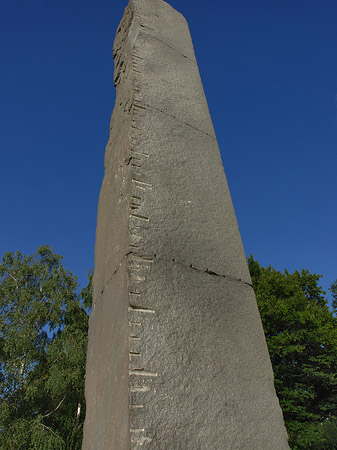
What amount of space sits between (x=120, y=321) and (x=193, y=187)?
1021mm

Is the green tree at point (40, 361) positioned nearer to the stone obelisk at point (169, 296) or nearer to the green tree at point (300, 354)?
the green tree at point (300, 354)

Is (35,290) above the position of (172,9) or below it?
above

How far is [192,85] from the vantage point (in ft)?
9.45

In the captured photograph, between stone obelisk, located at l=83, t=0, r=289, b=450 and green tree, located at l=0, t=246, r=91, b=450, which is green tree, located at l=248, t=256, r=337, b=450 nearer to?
green tree, located at l=0, t=246, r=91, b=450

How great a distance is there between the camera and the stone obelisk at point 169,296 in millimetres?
1396

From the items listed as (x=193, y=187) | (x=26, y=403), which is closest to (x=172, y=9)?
(x=193, y=187)

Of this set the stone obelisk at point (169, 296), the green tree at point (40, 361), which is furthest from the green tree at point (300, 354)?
the stone obelisk at point (169, 296)

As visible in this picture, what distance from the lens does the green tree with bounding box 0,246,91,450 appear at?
1091 centimetres

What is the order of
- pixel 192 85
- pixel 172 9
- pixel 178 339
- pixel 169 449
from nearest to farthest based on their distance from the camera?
1. pixel 169 449
2. pixel 178 339
3. pixel 192 85
4. pixel 172 9

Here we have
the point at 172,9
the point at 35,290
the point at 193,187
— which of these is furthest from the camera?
the point at 35,290

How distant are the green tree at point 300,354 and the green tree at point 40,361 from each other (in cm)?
822

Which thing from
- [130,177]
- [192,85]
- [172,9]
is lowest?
[130,177]

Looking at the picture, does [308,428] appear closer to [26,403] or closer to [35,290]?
[26,403]

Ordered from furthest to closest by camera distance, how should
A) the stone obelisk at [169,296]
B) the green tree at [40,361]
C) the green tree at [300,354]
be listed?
1. the green tree at [300,354]
2. the green tree at [40,361]
3. the stone obelisk at [169,296]
